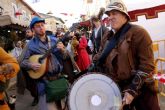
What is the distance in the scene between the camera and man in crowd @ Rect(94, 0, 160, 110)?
323cm

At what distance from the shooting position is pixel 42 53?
15.6 ft

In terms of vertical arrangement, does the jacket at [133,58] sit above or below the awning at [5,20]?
above

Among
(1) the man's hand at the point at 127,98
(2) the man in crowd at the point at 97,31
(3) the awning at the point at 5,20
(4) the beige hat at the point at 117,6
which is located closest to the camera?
(1) the man's hand at the point at 127,98

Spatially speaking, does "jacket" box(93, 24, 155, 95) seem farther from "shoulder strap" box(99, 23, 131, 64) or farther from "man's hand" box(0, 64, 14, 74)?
"man's hand" box(0, 64, 14, 74)

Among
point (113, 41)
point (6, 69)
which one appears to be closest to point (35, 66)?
point (6, 69)

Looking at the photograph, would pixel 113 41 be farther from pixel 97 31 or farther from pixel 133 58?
pixel 97 31

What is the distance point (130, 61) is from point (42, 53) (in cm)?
177

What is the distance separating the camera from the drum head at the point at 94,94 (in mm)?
3191

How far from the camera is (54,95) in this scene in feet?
15.4

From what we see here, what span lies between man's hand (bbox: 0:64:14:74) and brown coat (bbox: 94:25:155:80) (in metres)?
1.07

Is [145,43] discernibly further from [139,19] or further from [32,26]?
[139,19]

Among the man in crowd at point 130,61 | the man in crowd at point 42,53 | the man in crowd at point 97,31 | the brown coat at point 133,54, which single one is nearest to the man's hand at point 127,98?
the man in crowd at point 130,61

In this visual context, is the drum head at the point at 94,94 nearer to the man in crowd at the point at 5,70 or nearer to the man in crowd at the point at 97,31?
the man in crowd at the point at 5,70

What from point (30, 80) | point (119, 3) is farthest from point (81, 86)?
point (30, 80)
